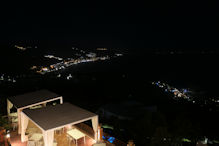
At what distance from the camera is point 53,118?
5.64m

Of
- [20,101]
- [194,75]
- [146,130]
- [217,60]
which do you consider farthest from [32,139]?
[217,60]

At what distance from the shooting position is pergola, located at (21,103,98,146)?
5031 millimetres

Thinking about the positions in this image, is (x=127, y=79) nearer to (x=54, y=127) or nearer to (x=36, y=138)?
(x=36, y=138)

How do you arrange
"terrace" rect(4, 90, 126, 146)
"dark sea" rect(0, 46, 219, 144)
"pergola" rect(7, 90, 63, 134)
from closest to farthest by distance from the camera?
"terrace" rect(4, 90, 126, 146) → "pergola" rect(7, 90, 63, 134) → "dark sea" rect(0, 46, 219, 144)

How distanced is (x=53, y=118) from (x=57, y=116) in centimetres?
17

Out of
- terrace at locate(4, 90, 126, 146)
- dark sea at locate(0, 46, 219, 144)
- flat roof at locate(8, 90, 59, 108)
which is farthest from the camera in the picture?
dark sea at locate(0, 46, 219, 144)

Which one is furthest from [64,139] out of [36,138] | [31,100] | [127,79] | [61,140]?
[127,79]

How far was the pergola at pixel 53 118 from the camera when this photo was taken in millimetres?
5031

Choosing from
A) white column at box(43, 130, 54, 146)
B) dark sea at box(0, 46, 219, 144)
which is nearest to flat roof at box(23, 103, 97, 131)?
white column at box(43, 130, 54, 146)

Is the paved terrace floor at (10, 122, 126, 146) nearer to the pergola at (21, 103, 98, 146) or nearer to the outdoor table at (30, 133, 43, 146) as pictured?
the pergola at (21, 103, 98, 146)

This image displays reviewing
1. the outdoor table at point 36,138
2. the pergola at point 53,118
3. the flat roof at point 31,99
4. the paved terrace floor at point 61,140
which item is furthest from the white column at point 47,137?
the flat roof at point 31,99

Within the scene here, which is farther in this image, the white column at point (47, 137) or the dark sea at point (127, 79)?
the dark sea at point (127, 79)

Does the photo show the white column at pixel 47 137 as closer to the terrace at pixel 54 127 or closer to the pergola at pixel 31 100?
the terrace at pixel 54 127

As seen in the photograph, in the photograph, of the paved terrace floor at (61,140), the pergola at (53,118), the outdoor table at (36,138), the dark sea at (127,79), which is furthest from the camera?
the dark sea at (127,79)
